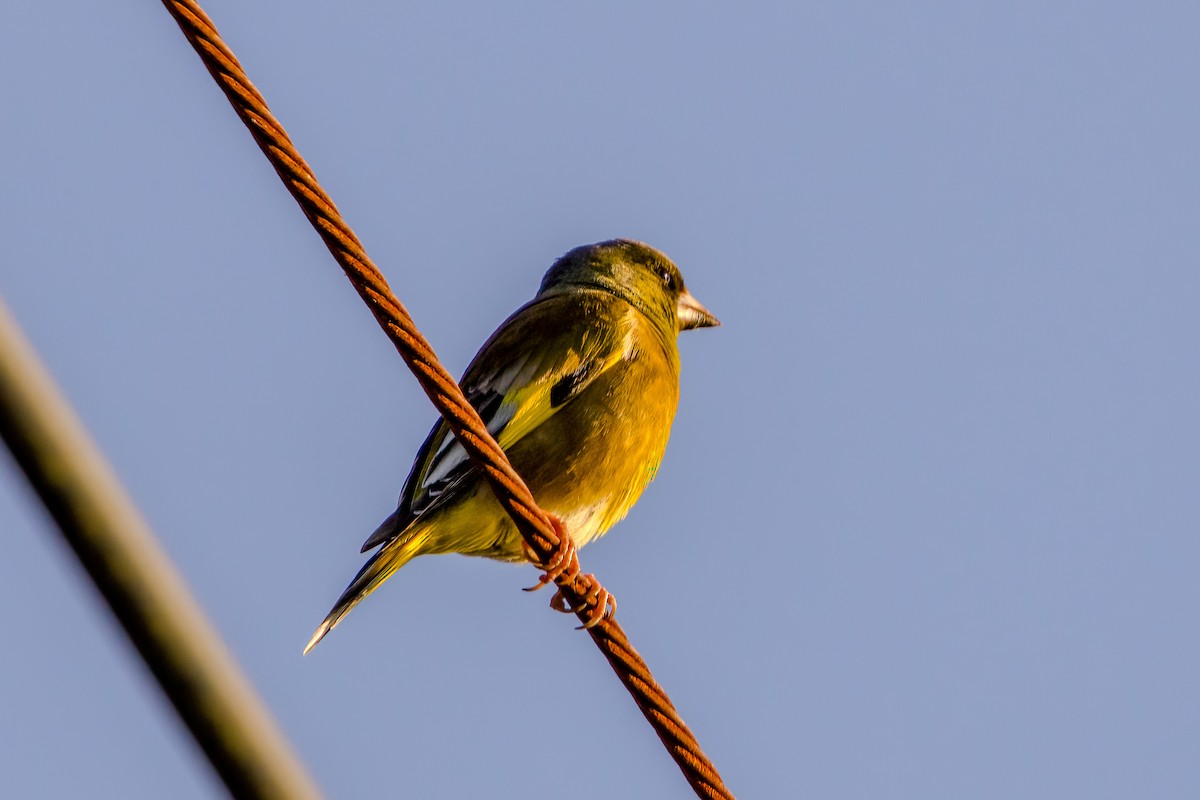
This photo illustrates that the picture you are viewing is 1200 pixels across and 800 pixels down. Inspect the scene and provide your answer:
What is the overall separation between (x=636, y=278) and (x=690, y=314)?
1.50 ft

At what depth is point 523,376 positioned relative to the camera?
5.18 meters

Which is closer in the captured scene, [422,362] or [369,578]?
[422,362]

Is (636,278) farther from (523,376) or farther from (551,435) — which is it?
(551,435)

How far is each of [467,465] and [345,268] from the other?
2018mm

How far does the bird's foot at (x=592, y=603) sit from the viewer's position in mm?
3661

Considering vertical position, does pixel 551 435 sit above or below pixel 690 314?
below

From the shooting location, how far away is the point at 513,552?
503 cm

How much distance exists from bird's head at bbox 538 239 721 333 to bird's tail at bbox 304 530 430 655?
6.25 feet

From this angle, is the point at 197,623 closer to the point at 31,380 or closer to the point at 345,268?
the point at 31,380

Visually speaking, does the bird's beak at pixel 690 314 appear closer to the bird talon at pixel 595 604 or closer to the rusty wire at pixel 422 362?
the bird talon at pixel 595 604

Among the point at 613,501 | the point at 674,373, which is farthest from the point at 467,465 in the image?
the point at 674,373

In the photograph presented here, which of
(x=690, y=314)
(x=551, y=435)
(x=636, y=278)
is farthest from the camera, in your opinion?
(x=690, y=314)

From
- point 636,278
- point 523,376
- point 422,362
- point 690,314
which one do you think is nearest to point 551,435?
point 523,376

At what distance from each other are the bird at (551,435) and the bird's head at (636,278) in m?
0.46
